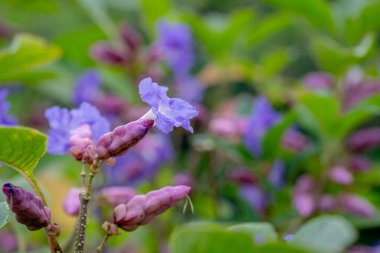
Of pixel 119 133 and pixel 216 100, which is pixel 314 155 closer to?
pixel 216 100

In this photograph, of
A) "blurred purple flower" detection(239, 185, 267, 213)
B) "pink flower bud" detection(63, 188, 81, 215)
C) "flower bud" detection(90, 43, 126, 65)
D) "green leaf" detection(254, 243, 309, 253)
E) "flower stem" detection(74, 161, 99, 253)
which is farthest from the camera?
"flower bud" detection(90, 43, 126, 65)

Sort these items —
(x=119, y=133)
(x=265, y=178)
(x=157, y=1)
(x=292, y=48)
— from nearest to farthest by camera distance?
(x=119, y=133)
(x=265, y=178)
(x=157, y=1)
(x=292, y=48)

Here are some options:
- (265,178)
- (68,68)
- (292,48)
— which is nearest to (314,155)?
(265,178)

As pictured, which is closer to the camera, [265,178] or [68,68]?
[265,178]

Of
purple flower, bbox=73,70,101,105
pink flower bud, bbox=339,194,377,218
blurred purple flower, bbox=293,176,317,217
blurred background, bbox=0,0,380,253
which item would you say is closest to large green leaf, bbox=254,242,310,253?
blurred background, bbox=0,0,380,253

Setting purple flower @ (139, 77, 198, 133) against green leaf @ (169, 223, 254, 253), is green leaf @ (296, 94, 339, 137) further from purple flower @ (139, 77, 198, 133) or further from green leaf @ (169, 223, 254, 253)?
green leaf @ (169, 223, 254, 253)

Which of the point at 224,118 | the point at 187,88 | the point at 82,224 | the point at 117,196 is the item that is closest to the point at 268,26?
the point at 187,88

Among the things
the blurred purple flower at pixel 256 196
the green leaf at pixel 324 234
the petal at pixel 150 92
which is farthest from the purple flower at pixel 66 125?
the blurred purple flower at pixel 256 196
